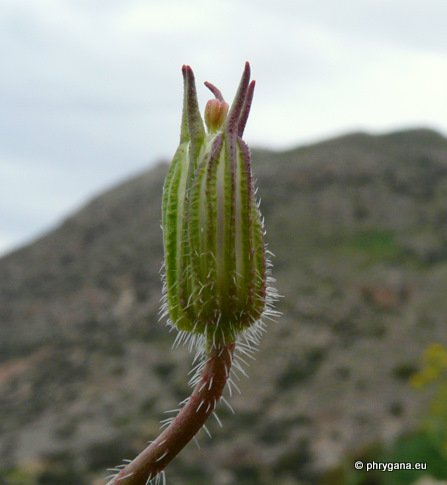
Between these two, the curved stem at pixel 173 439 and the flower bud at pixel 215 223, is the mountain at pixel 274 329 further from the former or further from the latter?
the curved stem at pixel 173 439

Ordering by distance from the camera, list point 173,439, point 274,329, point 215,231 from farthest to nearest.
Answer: point 274,329 → point 215,231 → point 173,439

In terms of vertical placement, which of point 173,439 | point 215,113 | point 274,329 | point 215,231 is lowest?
point 274,329

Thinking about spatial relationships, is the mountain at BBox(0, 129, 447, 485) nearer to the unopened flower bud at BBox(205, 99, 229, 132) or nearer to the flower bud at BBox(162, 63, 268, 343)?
the flower bud at BBox(162, 63, 268, 343)

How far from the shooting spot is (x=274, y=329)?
3058 centimetres

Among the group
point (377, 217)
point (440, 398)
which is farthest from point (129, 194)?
point (440, 398)

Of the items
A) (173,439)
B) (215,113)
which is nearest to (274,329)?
(215,113)

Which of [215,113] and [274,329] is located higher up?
[215,113]

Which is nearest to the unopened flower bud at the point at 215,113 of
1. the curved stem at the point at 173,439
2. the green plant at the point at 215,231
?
the green plant at the point at 215,231

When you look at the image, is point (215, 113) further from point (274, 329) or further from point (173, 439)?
point (274, 329)

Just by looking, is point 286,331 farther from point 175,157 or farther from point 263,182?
point 175,157

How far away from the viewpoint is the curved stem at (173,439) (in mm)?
1635

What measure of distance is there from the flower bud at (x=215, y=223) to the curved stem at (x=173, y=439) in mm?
207

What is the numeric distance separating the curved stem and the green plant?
0.14 ft

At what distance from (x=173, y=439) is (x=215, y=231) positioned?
539 millimetres
